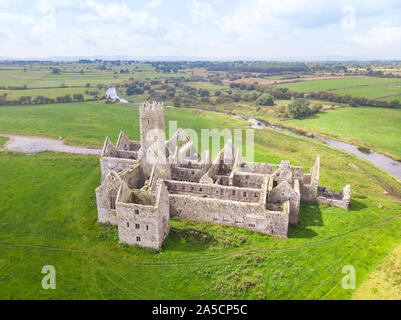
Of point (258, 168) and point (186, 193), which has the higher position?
point (258, 168)

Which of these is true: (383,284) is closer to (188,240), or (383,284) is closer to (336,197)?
(336,197)

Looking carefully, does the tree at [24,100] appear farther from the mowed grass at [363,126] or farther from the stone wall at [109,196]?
the stone wall at [109,196]

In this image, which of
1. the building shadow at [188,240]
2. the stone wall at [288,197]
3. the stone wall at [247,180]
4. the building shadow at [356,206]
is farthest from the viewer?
the stone wall at [247,180]

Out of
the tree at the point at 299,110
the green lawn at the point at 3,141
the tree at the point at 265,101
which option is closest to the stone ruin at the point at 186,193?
the green lawn at the point at 3,141

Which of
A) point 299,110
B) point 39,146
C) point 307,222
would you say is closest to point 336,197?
point 307,222

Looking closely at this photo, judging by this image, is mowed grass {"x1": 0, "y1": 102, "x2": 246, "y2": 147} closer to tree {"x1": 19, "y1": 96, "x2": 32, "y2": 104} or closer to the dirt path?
the dirt path
